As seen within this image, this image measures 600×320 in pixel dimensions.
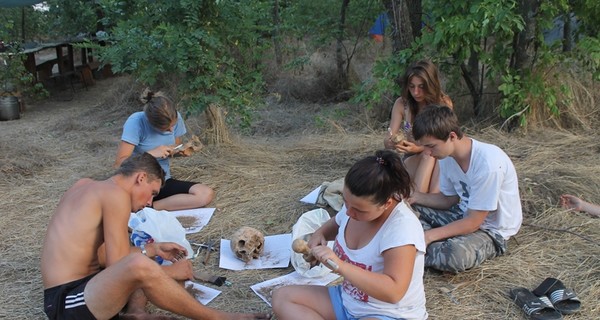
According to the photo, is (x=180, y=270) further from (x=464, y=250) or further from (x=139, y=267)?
(x=464, y=250)

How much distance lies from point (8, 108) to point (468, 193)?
7.72 meters

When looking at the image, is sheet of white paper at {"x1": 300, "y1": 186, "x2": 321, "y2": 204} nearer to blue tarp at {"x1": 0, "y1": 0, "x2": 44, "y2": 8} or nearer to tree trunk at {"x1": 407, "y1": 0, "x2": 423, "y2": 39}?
tree trunk at {"x1": 407, "y1": 0, "x2": 423, "y2": 39}

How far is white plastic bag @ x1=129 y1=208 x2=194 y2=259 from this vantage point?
10.9ft

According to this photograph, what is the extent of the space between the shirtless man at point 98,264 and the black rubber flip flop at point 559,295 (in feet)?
5.16

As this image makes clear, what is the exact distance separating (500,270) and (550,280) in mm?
272

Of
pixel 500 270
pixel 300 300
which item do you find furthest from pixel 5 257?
pixel 500 270

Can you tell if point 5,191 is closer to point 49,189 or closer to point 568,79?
point 49,189

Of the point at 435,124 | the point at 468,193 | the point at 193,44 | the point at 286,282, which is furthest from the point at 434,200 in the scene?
the point at 193,44

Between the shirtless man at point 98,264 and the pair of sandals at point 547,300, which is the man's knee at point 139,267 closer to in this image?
the shirtless man at point 98,264

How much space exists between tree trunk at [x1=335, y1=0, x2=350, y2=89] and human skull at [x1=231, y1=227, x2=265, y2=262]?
17.3ft

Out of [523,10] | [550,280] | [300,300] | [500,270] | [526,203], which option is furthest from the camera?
[523,10]

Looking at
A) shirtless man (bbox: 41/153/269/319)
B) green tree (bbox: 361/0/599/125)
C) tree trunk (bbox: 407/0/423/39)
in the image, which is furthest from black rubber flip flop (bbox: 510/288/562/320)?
tree trunk (bbox: 407/0/423/39)

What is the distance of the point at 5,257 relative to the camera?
3.42 m

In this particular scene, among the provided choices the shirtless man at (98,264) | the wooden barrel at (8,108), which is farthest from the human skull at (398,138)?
the wooden barrel at (8,108)
